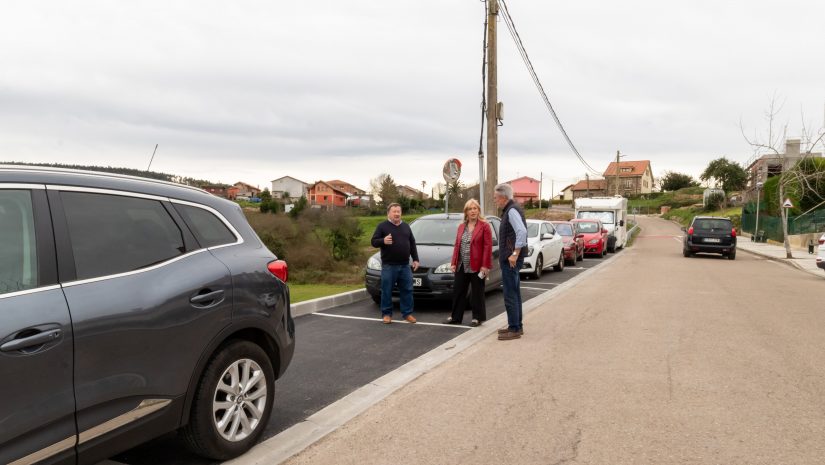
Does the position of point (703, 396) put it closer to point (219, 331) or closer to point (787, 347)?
point (787, 347)

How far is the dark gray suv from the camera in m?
2.50

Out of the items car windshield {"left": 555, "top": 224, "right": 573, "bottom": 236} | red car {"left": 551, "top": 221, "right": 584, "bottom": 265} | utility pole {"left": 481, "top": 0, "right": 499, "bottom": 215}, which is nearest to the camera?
utility pole {"left": 481, "top": 0, "right": 499, "bottom": 215}

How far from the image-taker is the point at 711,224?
73.1ft

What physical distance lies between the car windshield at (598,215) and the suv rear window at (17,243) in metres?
26.5

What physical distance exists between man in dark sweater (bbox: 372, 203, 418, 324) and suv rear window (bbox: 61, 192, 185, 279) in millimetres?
4739

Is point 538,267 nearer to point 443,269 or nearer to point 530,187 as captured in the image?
point 443,269

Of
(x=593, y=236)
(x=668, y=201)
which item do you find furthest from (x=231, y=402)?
(x=668, y=201)

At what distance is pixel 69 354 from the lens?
2590 millimetres

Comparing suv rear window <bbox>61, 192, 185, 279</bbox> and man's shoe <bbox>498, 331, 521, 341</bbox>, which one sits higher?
suv rear window <bbox>61, 192, 185, 279</bbox>

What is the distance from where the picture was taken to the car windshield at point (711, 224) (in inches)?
870

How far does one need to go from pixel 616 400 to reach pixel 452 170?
8063mm

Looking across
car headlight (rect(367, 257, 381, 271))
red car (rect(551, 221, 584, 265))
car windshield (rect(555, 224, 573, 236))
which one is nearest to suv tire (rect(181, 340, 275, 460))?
car headlight (rect(367, 257, 381, 271))

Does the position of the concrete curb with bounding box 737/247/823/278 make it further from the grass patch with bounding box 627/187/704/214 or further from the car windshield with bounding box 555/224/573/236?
the grass patch with bounding box 627/187/704/214

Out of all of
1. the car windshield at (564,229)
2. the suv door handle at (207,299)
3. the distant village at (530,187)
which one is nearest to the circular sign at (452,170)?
the car windshield at (564,229)
